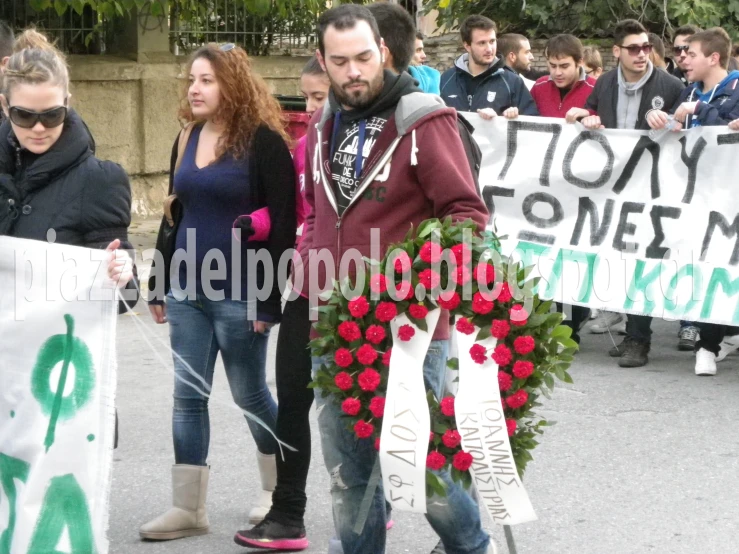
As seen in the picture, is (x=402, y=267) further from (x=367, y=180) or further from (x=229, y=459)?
(x=229, y=459)

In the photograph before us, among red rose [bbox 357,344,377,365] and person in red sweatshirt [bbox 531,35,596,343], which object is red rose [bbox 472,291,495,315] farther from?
person in red sweatshirt [bbox 531,35,596,343]

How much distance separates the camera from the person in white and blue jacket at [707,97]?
752cm

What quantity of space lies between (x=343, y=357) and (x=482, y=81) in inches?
222

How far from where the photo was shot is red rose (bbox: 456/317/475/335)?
344 centimetres

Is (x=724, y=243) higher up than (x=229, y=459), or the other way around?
(x=724, y=243)

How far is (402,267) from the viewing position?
11.3ft

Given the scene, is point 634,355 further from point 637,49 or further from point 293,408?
point 293,408

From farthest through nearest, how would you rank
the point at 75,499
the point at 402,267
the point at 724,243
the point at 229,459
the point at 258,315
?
1. the point at 724,243
2. the point at 229,459
3. the point at 258,315
4. the point at 75,499
5. the point at 402,267

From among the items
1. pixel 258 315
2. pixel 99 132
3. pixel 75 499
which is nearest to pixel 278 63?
pixel 99 132

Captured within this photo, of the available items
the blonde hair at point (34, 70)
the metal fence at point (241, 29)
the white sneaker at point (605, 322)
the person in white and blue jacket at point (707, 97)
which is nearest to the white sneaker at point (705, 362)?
the person in white and blue jacket at point (707, 97)

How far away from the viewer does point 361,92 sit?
12.2 ft

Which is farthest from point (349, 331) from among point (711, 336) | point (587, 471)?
point (711, 336)

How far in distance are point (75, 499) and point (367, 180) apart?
131 cm

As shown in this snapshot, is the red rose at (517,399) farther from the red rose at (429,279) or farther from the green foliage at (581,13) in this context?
the green foliage at (581,13)
